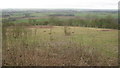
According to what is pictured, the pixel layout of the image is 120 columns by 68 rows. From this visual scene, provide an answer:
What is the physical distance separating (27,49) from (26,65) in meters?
1.42

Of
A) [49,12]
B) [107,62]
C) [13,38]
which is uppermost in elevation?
[49,12]

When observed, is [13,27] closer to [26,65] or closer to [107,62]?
[26,65]

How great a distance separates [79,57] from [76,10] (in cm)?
1038

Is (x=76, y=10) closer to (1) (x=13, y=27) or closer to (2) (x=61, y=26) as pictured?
(2) (x=61, y=26)

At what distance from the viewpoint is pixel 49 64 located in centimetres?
530

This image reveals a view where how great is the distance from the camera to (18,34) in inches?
302

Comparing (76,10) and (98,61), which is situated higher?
(76,10)

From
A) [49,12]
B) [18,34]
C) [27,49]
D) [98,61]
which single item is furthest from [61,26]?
[98,61]

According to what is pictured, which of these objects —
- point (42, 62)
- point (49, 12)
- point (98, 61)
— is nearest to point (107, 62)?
point (98, 61)

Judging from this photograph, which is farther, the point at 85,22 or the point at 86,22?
the point at 85,22

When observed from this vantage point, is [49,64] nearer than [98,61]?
Yes

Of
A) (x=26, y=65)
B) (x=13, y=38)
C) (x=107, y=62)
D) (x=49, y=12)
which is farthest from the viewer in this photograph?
(x=49, y=12)

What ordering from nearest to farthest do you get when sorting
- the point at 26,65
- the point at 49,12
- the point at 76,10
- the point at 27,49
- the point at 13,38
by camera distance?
the point at 26,65, the point at 27,49, the point at 13,38, the point at 49,12, the point at 76,10

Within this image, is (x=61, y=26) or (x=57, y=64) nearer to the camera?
(x=57, y=64)
